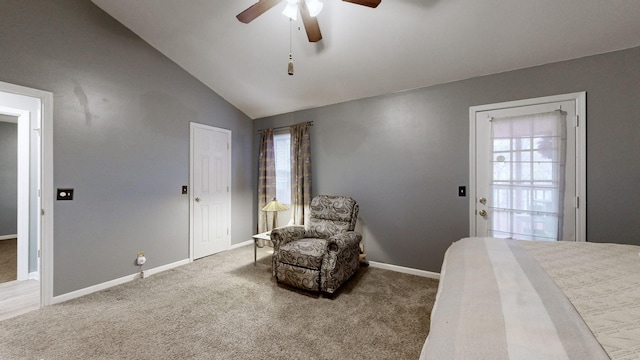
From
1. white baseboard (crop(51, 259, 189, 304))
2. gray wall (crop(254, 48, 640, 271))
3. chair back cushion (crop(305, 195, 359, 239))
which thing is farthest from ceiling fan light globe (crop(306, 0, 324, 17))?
white baseboard (crop(51, 259, 189, 304))

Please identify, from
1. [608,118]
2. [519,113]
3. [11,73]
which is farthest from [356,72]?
[11,73]

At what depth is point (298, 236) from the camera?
3.13 m

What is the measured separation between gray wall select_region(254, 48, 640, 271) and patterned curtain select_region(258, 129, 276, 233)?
486 millimetres

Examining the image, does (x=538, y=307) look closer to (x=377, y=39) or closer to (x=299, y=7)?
(x=299, y=7)

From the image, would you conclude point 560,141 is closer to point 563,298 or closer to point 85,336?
point 563,298

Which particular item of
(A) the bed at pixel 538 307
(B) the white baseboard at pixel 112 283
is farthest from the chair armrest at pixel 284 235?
(A) the bed at pixel 538 307

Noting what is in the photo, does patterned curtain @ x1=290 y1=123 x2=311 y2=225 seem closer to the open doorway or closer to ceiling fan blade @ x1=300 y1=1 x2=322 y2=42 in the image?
ceiling fan blade @ x1=300 y1=1 x2=322 y2=42

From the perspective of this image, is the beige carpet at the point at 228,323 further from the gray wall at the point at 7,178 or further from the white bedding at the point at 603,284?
the gray wall at the point at 7,178

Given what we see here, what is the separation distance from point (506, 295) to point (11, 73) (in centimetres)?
398

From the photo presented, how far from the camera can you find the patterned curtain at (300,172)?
385 centimetres

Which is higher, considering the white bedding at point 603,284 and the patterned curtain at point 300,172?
the patterned curtain at point 300,172

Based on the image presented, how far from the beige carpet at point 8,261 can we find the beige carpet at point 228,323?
1.48 metres

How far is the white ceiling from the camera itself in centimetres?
209

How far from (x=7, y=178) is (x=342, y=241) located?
6.55 metres
